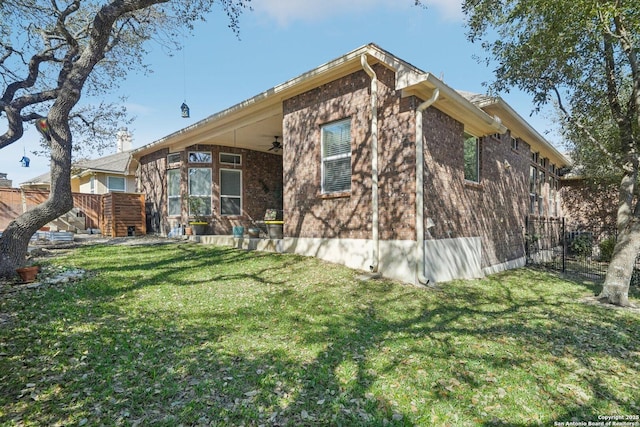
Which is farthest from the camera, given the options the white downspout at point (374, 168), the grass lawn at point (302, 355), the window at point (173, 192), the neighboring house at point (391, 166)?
the window at point (173, 192)

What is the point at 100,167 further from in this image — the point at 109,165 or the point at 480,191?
the point at 480,191

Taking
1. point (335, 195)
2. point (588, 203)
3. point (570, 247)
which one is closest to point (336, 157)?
point (335, 195)

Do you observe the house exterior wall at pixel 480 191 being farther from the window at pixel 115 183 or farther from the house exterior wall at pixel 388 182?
the window at pixel 115 183

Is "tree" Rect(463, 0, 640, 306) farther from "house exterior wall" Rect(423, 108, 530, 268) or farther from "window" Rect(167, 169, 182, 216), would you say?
"window" Rect(167, 169, 182, 216)

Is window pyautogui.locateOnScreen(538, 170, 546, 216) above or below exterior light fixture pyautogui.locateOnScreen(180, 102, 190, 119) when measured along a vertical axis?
below

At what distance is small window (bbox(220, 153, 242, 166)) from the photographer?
1305cm

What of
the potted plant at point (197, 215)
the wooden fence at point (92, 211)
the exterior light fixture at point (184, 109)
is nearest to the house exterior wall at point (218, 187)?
the potted plant at point (197, 215)

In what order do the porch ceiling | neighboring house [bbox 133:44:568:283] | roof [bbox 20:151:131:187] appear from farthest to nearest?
roof [bbox 20:151:131:187] → the porch ceiling → neighboring house [bbox 133:44:568:283]

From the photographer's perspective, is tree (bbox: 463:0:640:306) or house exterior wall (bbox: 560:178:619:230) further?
house exterior wall (bbox: 560:178:619:230)

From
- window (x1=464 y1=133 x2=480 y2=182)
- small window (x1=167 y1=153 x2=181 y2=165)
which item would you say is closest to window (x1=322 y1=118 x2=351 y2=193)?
window (x1=464 y1=133 x2=480 y2=182)

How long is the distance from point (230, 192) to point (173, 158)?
2785mm

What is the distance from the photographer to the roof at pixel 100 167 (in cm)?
1792

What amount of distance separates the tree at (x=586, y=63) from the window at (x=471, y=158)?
4.80ft

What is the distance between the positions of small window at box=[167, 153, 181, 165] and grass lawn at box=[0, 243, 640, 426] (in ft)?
25.7
